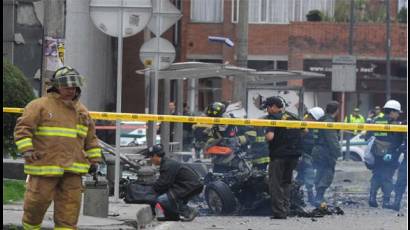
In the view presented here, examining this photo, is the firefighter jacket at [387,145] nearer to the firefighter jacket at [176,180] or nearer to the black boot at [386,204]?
the black boot at [386,204]

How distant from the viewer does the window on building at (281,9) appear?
1869 inches

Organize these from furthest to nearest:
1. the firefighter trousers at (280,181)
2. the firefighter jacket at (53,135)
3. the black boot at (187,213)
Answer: the firefighter trousers at (280,181), the black boot at (187,213), the firefighter jacket at (53,135)

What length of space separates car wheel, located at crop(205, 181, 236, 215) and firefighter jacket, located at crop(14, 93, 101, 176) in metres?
5.30

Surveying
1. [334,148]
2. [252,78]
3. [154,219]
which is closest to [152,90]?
[334,148]

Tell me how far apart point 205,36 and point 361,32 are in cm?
663

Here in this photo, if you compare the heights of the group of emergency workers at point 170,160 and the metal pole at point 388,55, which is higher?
the metal pole at point 388,55

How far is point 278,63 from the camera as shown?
46.9 metres

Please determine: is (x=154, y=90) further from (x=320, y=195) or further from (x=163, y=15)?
(x=320, y=195)

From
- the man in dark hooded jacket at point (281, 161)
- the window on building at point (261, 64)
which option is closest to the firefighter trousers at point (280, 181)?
the man in dark hooded jacket at point (281, 161)

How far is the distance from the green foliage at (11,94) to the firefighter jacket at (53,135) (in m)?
3.02

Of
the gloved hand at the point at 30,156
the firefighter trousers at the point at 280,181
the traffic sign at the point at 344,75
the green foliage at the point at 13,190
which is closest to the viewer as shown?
the gloved hand at the point at 30,156

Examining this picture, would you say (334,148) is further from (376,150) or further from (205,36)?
(205,36)

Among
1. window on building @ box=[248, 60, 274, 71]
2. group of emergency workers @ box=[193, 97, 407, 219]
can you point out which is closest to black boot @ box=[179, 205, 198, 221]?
group of emergency workers @ box=[193, 97, 407, 219]

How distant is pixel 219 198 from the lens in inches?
580
